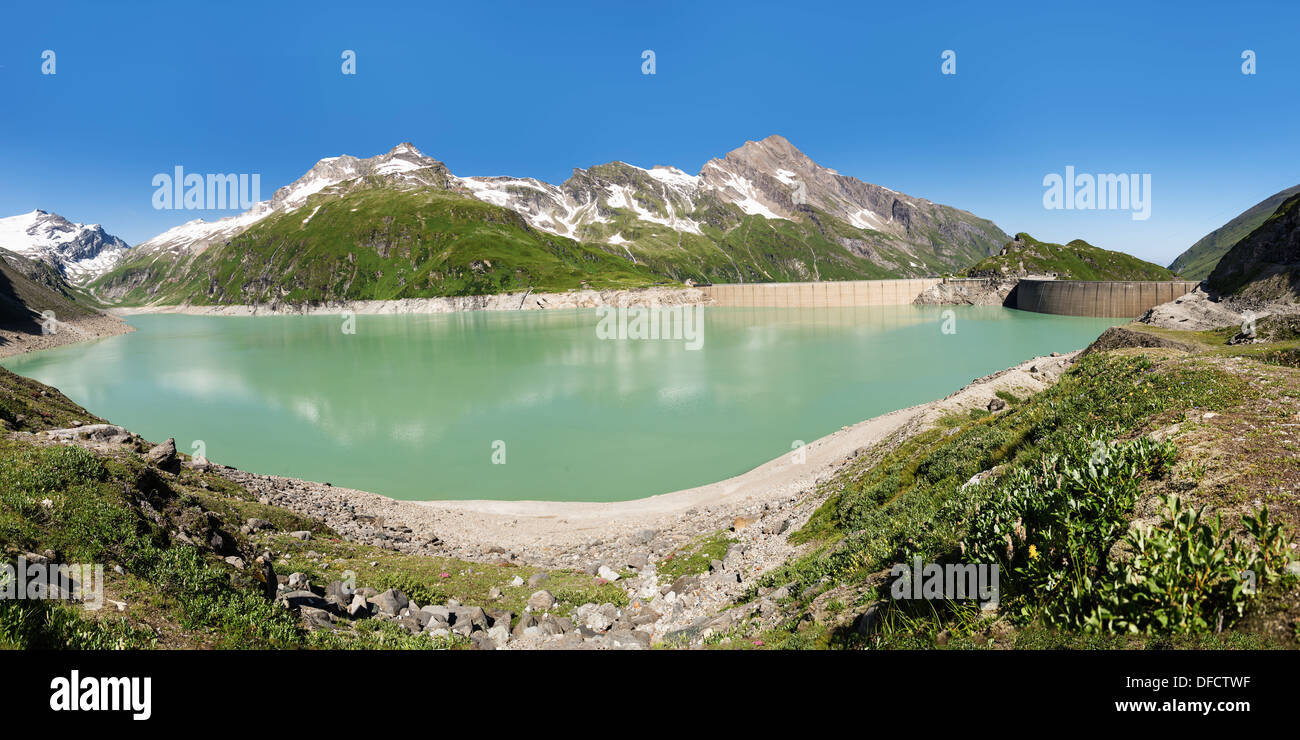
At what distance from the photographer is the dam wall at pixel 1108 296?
472 feet

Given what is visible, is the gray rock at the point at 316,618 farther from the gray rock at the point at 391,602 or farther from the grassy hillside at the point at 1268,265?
the grassy hillside at the point at 1268,265

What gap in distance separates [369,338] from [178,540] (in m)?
140

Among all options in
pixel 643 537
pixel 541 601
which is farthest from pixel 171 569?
pixel 643 537

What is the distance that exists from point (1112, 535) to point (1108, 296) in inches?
7500

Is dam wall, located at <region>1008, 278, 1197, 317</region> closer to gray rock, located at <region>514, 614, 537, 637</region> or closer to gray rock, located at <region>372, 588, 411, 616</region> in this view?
gray rock, located at <region>514, 614, 537, 637</region>

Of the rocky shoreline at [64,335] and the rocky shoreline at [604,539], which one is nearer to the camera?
the rocky shoreline at [604,539]

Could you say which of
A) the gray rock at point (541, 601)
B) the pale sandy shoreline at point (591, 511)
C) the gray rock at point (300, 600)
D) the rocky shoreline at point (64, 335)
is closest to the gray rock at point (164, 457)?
the pale sandy shoreline at point (591, 511)

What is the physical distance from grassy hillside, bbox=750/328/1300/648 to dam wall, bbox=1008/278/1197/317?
177899 millimetres

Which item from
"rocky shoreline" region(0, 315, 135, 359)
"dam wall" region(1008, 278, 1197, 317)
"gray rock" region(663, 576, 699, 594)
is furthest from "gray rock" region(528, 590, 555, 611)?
"dam wall" region(1008, 278, 1197, 317)

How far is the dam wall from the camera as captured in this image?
14388 cm

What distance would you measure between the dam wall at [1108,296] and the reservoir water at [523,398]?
124 ft

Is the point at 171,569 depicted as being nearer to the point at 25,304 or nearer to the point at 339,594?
the point at 339,594

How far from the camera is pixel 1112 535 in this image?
665 centimetres
